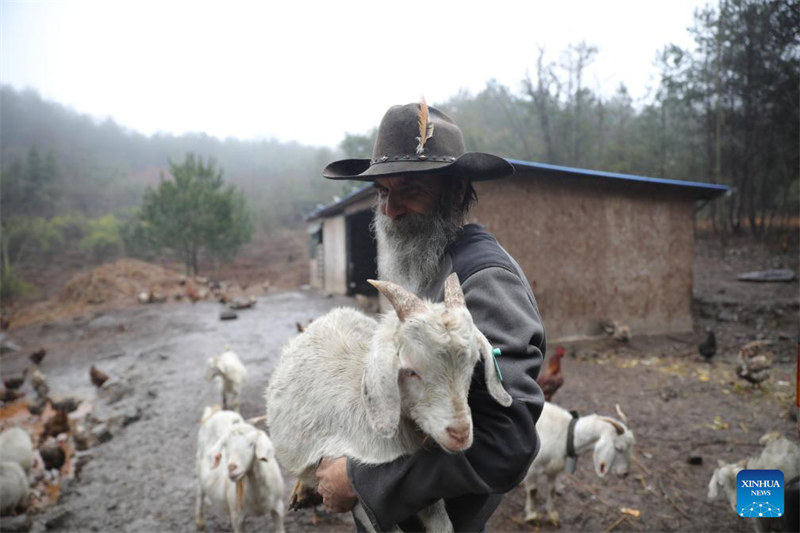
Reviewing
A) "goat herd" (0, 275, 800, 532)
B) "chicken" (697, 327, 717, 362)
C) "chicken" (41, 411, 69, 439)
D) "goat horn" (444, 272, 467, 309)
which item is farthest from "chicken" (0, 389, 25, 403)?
"chicken" (697, 327, 717, 362)

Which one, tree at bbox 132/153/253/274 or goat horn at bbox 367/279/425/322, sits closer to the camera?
goat horn at bbox 367/279/425/322

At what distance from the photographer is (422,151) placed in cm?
176

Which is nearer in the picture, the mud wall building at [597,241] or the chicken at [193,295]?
the mud wall building at [597,241]

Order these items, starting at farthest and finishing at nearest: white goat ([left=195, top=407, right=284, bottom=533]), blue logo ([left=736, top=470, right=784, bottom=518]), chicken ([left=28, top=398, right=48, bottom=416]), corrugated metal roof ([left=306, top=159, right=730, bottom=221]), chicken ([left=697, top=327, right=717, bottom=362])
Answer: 1. corrugated metal roof ([left=306, top=159, right=730, bottom=221])
2. chicken ([left=697, top=327, right=717, bottom=362])
3. chicken ([left=28, top=398, right=48, bottom=416])
4. white goat ([left=195, top=407, right=284, bottom=533])
5. blue logo ([left=736, top=470, right=784, bottom=518])

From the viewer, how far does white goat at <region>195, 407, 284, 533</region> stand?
332cm

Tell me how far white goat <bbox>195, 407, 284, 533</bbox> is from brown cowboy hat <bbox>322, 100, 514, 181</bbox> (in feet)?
8.23

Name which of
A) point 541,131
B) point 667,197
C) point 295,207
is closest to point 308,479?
point 667,197

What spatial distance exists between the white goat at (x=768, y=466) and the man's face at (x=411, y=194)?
3.10 meters

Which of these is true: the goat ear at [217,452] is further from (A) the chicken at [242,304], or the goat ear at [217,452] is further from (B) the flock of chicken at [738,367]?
(A) the chicken at [242,304]

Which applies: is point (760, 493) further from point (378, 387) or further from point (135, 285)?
point (135, 285)

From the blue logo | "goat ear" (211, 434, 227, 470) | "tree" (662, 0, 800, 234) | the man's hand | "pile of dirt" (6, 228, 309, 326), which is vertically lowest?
"pile of dirt" (6, 228, 309, 326)

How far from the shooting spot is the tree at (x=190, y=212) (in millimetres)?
23678

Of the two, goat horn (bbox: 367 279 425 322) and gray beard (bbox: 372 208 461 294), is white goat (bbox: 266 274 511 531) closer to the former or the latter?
goat horn (bbox: 367 279 425 322)

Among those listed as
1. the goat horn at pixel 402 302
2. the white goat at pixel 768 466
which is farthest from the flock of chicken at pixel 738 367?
the goat horn at pixel 402 302
